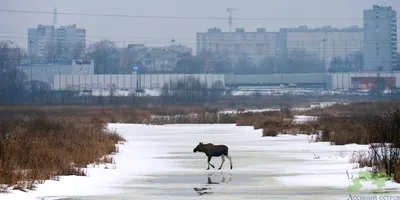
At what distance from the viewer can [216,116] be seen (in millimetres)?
63094

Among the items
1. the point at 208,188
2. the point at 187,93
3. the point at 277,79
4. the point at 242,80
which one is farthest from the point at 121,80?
the point at 208,188

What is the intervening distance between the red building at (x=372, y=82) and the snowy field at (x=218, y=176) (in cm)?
12450

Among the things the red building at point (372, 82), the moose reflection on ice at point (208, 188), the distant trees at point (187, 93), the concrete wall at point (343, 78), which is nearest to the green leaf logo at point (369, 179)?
the moose reflection on ice at point (208, 188)

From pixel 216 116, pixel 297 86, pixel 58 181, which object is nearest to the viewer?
pixel 58 181

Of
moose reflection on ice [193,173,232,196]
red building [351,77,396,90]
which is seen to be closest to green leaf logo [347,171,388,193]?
moose reflection on ice [193,173,232,196]

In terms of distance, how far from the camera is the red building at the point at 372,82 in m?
156

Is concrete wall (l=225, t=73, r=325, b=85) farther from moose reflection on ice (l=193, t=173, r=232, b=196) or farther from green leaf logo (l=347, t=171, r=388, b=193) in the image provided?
green leaf logo (l=347, t=171, r=388, b=193)

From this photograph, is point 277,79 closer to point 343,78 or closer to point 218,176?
point 343,78

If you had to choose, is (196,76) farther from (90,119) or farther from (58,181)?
(58,181)

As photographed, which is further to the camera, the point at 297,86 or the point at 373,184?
the point at 297,86

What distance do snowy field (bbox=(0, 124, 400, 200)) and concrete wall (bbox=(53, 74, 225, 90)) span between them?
124 metres

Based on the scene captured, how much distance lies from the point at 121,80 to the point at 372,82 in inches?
1796

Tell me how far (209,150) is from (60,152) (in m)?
4.16

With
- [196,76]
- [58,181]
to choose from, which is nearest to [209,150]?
[58,181]
